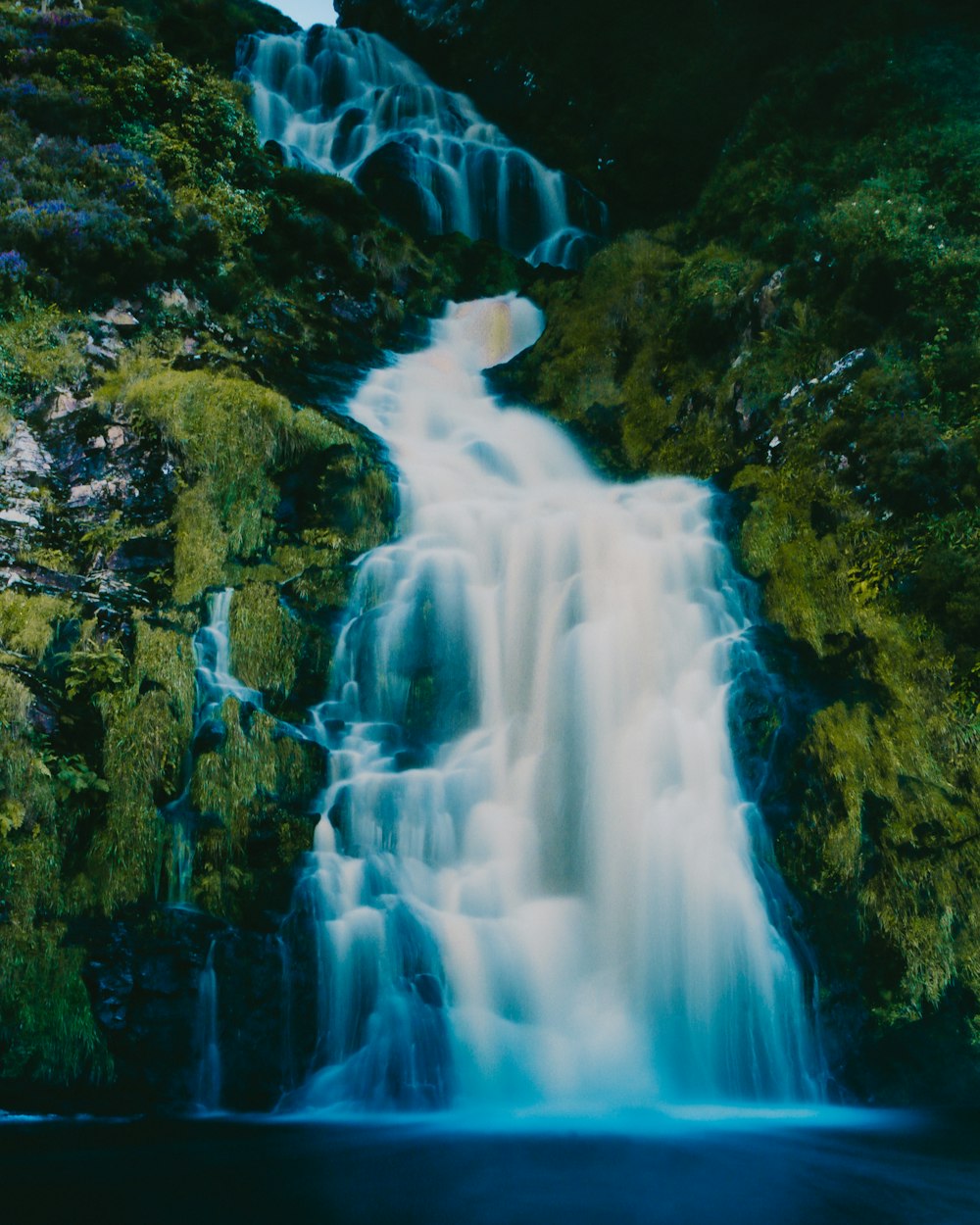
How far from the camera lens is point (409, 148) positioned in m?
18.6

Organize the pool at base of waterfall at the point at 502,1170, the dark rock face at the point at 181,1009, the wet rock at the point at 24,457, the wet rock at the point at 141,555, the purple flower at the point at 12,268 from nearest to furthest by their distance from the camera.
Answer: the pool at base of waterfall at the point at 502,1170, the dark rock face at the point at 181,1009, the wet rock at the point at 141,555, the wet rock at the point at 24,457, the purple flower at the point at 12,268

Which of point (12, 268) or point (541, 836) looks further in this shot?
point (12, 268)

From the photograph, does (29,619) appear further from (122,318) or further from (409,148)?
(409,148)

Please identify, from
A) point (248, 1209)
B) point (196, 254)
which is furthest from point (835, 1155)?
point (196, 254)

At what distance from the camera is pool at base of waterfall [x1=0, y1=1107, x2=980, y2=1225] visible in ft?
Answer: 16.3

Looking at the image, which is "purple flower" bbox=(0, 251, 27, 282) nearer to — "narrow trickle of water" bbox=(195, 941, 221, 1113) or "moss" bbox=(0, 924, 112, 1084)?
"moss" bbox=(0, 924, 112, 1084)

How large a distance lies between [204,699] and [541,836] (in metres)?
3.39

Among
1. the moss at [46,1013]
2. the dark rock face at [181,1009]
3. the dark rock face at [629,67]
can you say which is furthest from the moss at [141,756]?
the dark rock face at [629,67]

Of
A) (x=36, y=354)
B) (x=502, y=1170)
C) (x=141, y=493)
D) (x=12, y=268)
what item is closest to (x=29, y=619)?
(x=141, y=493)

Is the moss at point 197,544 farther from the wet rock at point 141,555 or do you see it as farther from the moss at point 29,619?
the moss at point 29,619

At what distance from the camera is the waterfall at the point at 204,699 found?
6980mm

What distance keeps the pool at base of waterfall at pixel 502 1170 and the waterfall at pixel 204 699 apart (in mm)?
1870

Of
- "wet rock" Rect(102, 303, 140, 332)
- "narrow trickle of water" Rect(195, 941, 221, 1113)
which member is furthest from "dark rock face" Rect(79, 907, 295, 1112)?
"wet rock" Rect(102, 303, 140, 332)

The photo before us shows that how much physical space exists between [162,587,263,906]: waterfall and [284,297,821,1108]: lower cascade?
91 cm
